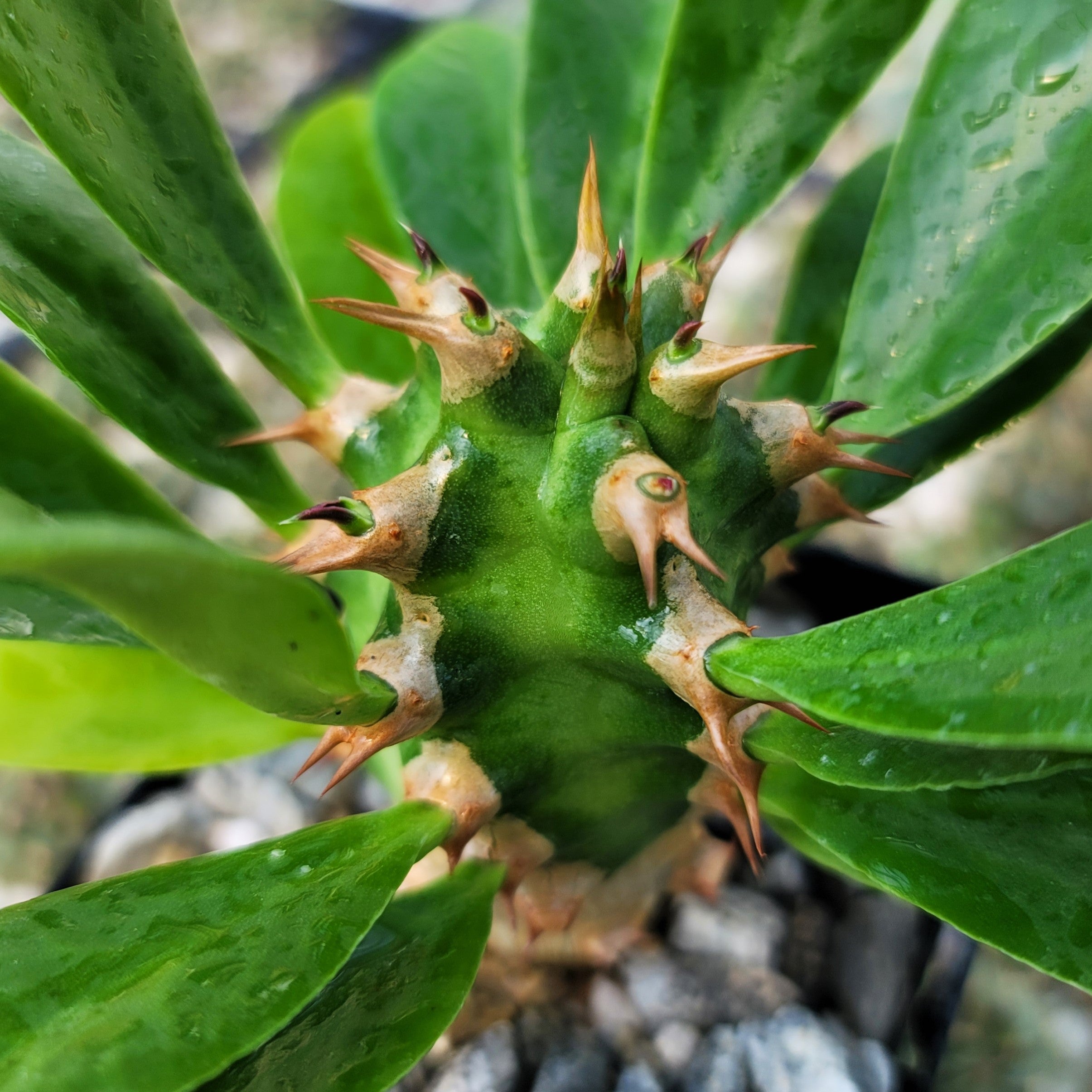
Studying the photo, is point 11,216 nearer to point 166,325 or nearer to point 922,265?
point 166,325

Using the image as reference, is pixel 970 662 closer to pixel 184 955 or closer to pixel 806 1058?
pixel 184 955

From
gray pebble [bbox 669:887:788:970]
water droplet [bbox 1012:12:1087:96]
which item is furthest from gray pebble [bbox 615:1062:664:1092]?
water droplet [bbox 1012:12:1087:96]

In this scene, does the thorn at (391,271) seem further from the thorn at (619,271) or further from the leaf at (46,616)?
the leaf at (46,616)

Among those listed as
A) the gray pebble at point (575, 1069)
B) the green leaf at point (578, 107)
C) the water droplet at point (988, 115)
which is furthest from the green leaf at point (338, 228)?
the gray pebble at point (575, 1069)

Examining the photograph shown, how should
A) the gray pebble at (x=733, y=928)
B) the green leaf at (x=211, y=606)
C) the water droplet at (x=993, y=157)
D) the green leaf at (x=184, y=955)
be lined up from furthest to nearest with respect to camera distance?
the gray pebble at (x=733, y=928) → the water droplet at (x=993, y=157) → the green leaf at (x=184, y=955) → the green leaf at (x=211, y=606)

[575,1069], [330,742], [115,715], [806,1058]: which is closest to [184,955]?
[330,742]

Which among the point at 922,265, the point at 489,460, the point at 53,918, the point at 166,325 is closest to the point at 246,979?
the point at 53,918
